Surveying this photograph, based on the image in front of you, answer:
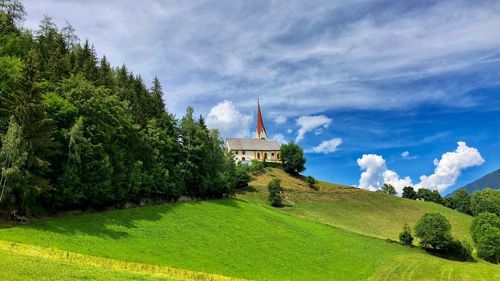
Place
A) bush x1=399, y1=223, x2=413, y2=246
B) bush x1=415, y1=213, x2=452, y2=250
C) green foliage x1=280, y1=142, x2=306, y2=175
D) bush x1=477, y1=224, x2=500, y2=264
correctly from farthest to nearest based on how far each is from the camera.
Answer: green foliage x1=280, y1=142, x2=306, y2=175, bush x1=477, y1=224, x2=500, y2=264, bush x1=399, y1=223, x2=413, y2=246, bush x1=415, y1=213, x2=452, y2=250

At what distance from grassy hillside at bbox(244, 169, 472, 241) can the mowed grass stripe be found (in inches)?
2910

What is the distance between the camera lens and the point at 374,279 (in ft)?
205

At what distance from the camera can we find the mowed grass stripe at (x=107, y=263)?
34.2 meters

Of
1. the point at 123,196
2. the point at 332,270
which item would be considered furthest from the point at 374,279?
the point at 123,196

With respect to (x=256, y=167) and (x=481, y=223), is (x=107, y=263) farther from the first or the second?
(x=256, y=167)

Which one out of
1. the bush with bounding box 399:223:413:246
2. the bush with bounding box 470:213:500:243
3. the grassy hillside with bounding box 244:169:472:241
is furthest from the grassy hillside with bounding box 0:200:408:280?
the bush with bounding box 470:213:500:243

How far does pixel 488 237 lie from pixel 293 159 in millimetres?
85469

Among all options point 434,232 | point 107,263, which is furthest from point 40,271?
point 434,232

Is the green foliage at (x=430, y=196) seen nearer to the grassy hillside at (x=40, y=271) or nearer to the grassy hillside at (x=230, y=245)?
the grassy hillside at (x=230, y=245)

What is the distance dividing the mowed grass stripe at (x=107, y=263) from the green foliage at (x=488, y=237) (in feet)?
270

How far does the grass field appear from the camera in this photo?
35.2 m

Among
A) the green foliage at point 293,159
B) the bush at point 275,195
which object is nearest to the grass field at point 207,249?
the bush at point 275,195

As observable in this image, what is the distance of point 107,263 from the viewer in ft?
124

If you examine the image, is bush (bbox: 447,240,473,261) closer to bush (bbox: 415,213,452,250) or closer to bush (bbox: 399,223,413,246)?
bush (bbox: 415,213,452,250)
